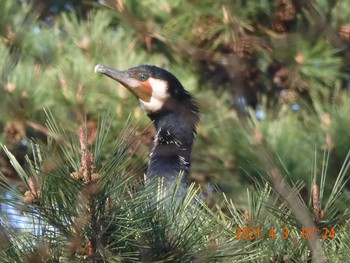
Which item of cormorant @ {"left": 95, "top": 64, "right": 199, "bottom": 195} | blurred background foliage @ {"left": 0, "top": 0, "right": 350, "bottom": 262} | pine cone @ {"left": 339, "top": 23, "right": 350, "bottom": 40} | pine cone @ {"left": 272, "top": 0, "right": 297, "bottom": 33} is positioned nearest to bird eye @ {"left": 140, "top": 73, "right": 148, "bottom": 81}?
cormorant @ {"left": 95, "top": 64, "right": 199, "bottom": 195}

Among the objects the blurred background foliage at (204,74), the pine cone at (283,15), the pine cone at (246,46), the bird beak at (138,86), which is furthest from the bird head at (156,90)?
the pine cone at (283,15)

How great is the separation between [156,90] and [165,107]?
0.07 m

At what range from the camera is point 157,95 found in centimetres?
353

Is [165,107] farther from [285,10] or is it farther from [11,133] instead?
[285,10]

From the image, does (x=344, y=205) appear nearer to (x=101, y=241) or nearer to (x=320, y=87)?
(x=101, y=241)

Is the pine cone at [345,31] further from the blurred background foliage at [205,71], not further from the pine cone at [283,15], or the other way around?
the pine cone at [283,15]

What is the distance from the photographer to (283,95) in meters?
4.50

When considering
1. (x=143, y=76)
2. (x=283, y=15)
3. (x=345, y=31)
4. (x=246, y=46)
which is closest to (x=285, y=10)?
(x=283, y=15)

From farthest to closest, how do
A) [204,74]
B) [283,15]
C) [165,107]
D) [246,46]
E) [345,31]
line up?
[204,74]
[283,15]
[246,46]
[345,31]
[165,107]

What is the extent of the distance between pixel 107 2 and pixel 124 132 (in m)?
2.10

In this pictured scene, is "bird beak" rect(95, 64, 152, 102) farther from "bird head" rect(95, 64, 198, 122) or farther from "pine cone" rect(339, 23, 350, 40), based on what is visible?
"pine cone" rect(339, 23, 350, 40)

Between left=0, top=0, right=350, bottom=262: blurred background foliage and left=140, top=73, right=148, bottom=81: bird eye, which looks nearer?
left=140, top=73, right=148, bottom=81: bird eye

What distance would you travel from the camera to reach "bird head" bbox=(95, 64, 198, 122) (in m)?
3.52

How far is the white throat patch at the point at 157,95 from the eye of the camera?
3.52 metres
